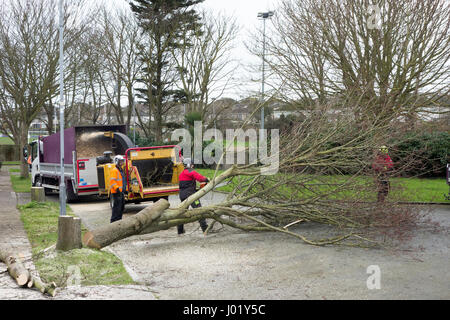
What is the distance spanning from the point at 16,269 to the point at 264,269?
3481 millimetres

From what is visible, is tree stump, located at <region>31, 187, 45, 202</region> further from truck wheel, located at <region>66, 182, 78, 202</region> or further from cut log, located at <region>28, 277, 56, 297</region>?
cut log, located at <region>28, 277, 56, 297</region>

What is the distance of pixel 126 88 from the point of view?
3331 centimetres

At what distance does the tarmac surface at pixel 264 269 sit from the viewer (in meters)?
5.75

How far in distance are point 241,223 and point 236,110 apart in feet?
66.3

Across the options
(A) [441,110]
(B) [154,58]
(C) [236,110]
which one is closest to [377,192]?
(A) [441,110]

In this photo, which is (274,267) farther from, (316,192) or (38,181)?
(38,181)

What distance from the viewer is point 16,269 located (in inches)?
249

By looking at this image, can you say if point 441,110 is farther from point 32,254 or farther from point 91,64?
point 91,64

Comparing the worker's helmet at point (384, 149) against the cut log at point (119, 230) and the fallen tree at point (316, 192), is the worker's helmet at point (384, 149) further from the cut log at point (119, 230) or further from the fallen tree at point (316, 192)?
the cut log at point (119, 230)

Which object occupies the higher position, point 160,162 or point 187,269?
point 160,162

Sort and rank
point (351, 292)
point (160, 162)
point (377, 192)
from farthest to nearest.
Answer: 1. point (160, 162)
2. point (377, 192)
3. point (351, 292)

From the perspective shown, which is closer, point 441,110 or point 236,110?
point 441,110

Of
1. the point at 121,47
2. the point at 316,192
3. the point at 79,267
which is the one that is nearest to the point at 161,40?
the point at 121,47

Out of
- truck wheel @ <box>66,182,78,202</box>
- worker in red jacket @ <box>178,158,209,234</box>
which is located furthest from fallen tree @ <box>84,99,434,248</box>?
truck wheel @ <box>66,182,78,202</box>
